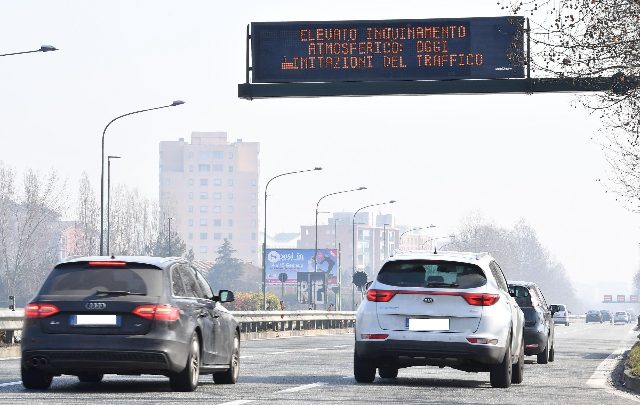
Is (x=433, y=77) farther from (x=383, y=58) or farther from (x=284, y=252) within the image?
(x=284, y=252)

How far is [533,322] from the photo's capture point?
94.4ft

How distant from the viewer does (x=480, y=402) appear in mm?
16688

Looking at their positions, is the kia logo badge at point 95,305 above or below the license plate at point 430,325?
above

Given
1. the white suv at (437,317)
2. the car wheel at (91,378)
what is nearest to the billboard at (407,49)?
the white suv at (437,317)

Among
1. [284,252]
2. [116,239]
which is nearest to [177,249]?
[116,239]

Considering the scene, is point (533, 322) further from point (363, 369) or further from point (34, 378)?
point (34, 378)

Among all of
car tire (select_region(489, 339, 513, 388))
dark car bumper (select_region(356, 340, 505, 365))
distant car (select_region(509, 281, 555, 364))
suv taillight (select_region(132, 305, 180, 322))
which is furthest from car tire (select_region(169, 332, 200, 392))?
distant car (select_region(509, 281, 555, 364))

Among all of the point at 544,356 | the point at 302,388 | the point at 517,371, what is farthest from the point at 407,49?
the point at 302,388

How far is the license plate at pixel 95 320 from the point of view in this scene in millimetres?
16500

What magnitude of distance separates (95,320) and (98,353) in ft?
1.19

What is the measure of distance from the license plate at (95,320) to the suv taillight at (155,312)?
0.23m

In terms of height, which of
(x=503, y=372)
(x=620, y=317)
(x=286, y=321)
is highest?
(x=503, y=372)

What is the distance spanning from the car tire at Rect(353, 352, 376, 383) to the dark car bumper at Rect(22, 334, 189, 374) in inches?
148

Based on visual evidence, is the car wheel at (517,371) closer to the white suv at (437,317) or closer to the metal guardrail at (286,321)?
the white suv at (437,317)
